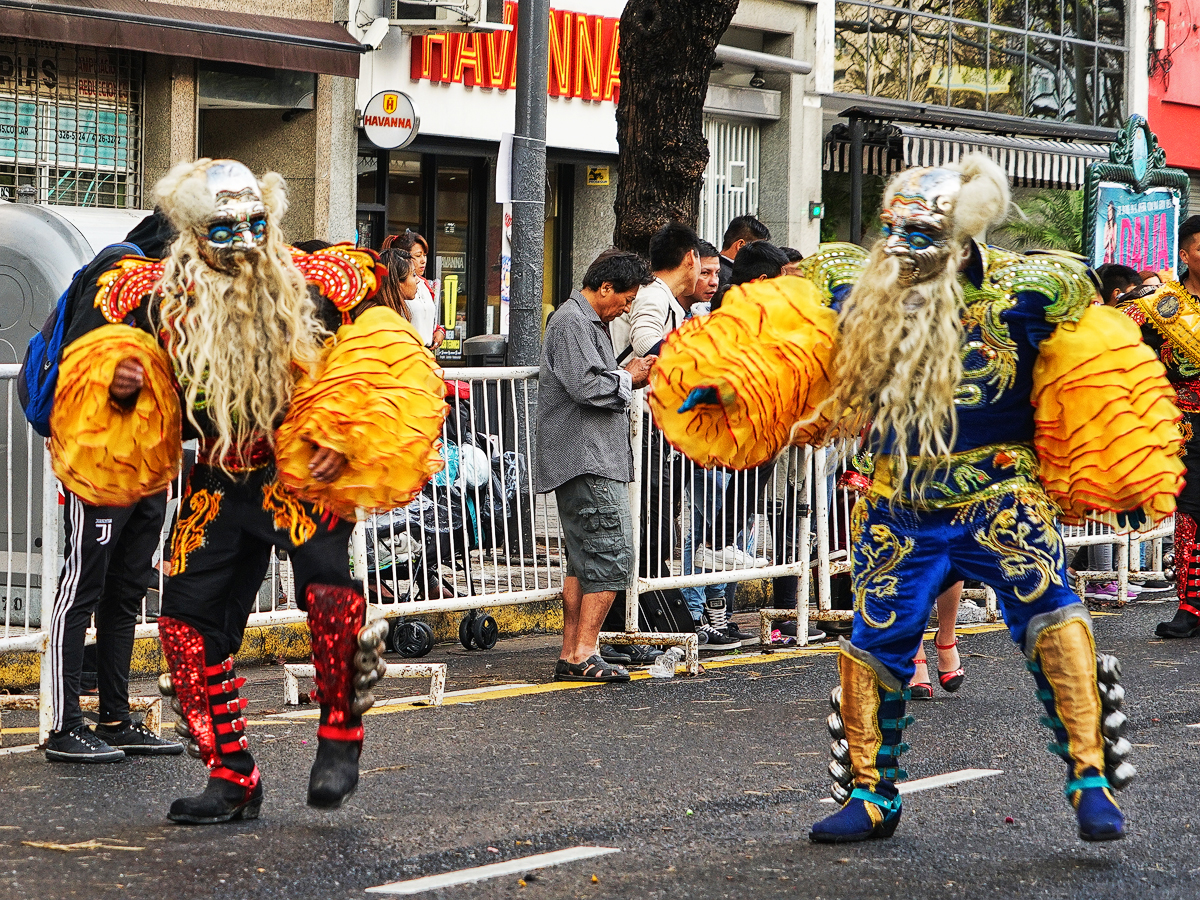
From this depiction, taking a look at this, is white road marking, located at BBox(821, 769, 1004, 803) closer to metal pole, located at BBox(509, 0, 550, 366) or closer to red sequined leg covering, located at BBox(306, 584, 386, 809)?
red sequined leg covering, located at BBox(306, 584, 386, 809)

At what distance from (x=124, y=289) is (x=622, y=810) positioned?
84.4 inches

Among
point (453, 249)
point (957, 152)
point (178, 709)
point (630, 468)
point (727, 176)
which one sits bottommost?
point (178, 709)

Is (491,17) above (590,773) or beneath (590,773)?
above

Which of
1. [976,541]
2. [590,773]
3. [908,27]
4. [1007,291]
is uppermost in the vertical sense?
[908,27]

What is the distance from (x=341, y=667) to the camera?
4.80m

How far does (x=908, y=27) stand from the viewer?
19375 mm

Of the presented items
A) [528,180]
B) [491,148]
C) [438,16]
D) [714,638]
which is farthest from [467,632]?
[491,148]

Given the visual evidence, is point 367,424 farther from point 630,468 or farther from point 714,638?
point 714,638

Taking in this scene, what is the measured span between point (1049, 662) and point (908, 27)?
15743mm

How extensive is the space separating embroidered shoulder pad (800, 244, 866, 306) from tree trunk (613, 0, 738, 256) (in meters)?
5.43

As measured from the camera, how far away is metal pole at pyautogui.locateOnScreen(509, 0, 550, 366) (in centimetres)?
1010

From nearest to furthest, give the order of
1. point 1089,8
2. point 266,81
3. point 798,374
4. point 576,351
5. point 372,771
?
point 798,374
point 372,771
point 576,351
point 266,81
point 1089,8

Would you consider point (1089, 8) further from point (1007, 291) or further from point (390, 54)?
point (1007, 291)

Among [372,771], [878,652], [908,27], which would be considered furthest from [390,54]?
[878,652]
